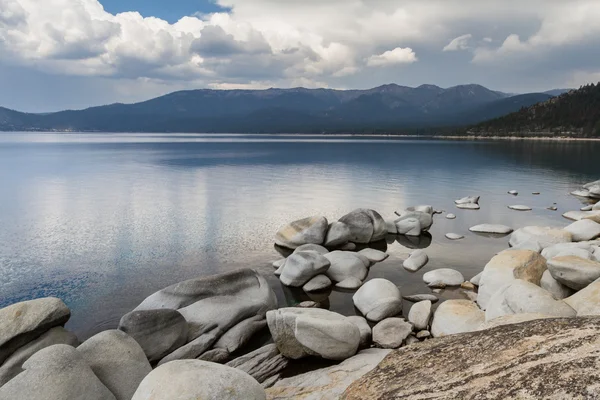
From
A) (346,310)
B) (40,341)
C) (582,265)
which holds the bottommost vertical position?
(346,310)

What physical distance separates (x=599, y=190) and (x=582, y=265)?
37915mm

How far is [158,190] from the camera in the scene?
50.1 m

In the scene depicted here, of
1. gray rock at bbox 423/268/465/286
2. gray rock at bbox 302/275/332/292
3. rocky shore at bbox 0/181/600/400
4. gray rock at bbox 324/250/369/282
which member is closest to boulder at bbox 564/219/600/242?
rocky shore at bbox 0/181/600/400

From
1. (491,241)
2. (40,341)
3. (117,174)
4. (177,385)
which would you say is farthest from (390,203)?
(117,174)

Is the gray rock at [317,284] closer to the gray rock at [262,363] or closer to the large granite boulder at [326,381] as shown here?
the gray rock at [262,363]

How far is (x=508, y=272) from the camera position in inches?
617

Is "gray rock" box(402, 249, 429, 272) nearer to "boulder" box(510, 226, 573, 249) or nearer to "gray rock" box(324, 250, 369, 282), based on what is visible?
"gray rock" box(324, 250, 369, 282)

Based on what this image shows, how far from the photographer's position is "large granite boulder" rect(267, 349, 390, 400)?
33.4ft

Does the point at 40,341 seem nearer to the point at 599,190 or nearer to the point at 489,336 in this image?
the point at 489,336

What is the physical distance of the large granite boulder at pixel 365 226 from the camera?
2653 centimetres

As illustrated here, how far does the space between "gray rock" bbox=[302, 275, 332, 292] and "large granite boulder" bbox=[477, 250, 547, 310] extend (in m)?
6.30

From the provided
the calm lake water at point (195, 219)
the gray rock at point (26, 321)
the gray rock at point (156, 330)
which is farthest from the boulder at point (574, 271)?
the gray rock at point (26, 321)

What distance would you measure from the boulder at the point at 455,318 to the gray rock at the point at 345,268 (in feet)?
18.8

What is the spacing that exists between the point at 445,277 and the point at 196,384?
14.5 metres
